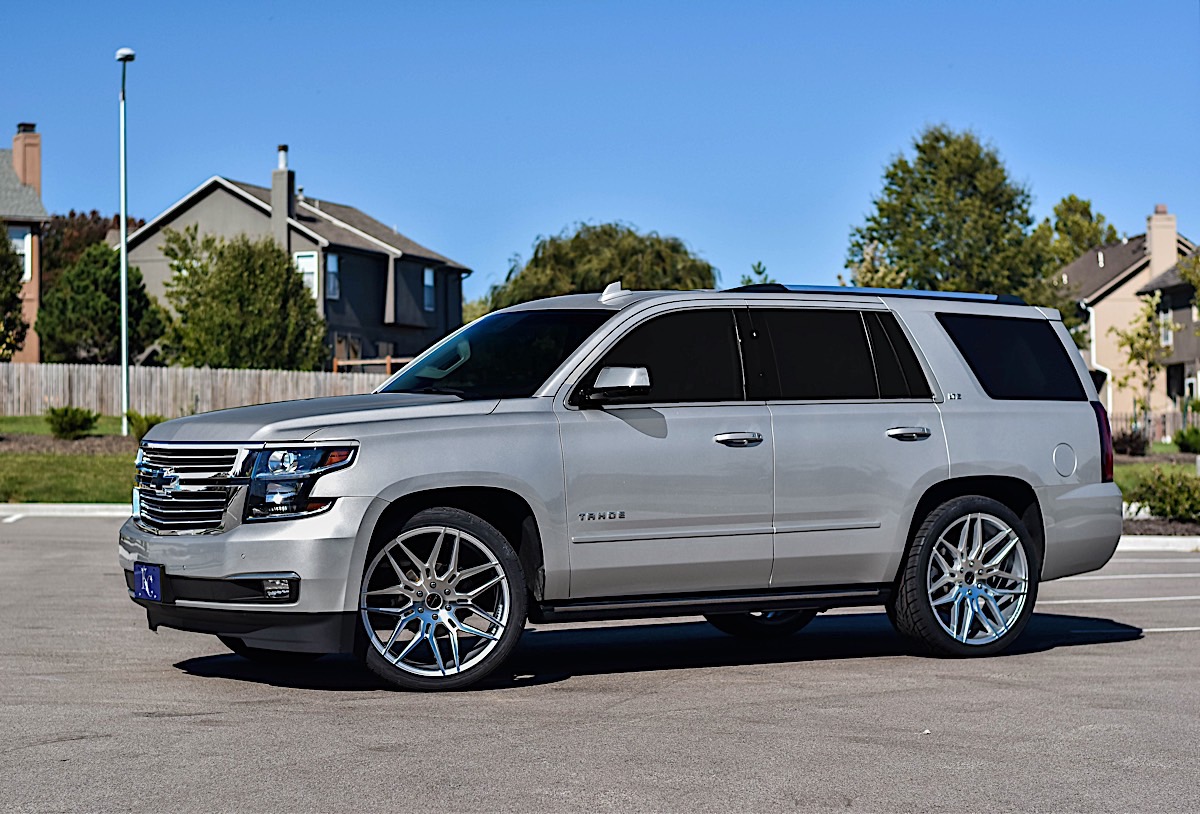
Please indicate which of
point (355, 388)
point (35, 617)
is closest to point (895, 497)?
point (35, 617)

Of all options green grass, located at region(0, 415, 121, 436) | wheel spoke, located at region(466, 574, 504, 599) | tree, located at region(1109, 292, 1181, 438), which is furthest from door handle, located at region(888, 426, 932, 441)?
tree, located at region(1109, 292, 1181, 438)

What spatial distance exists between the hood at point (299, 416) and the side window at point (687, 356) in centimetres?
94

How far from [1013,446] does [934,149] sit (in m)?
68.6

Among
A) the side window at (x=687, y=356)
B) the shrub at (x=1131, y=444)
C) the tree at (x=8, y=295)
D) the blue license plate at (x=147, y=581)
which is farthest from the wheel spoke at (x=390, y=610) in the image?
the tree at (x=8, y=295)

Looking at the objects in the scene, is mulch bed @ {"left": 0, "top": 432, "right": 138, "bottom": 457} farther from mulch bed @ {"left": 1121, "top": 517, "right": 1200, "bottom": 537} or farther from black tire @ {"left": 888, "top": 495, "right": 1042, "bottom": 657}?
black tire @ {"left": 888, "top": 495, "right": 1042, "bottom": 657}

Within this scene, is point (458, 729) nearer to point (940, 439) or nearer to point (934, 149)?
point (940, 439)

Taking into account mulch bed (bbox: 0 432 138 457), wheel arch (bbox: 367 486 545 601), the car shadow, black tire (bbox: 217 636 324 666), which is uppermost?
mulch bed (bbox: 0 432 138 457)

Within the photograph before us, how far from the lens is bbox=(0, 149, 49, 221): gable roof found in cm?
5941

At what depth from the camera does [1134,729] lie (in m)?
7.43

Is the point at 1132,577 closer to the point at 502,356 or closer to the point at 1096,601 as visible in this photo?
the point at 1096,601

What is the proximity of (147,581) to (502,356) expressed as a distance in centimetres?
227

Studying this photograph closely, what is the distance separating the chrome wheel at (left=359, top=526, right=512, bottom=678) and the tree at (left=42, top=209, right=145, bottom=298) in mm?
71200

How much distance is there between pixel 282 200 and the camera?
6397 cm

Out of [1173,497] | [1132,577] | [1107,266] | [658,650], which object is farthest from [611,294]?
[1107,266]
